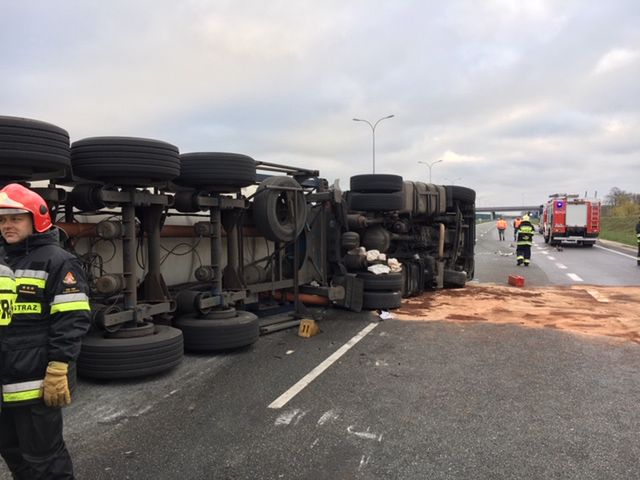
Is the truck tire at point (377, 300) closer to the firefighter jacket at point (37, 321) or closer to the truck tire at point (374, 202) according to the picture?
the truck tire at point (374, 202)

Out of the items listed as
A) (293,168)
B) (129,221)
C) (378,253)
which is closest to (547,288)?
(378,253)

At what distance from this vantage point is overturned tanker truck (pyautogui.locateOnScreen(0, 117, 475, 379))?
187 inches

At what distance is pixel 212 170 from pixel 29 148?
2.05 m

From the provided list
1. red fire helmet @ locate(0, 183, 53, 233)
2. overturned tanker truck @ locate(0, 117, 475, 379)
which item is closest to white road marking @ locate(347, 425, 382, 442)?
overturned tanker truck @ locate(0, 117, 475, 379)

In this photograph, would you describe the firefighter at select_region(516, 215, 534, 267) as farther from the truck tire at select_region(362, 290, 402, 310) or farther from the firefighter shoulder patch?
the firefighter shoulder patch

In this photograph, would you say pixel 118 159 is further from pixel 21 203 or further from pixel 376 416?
pixel 376 416

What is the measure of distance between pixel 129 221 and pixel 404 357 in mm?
3257

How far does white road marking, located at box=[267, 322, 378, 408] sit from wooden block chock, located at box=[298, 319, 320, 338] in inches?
21.6

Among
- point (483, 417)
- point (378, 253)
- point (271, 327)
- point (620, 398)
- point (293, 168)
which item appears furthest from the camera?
point (378, 253)

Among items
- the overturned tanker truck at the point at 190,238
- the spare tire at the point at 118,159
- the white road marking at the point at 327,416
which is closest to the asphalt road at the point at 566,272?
the overturned tanker truck at the point at 190,238

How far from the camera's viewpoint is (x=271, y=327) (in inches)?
275

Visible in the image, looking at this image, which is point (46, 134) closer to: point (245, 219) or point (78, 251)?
point (78, 251)

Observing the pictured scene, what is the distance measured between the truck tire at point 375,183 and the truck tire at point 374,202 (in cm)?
11

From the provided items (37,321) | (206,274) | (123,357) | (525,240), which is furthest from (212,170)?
(525,240)
